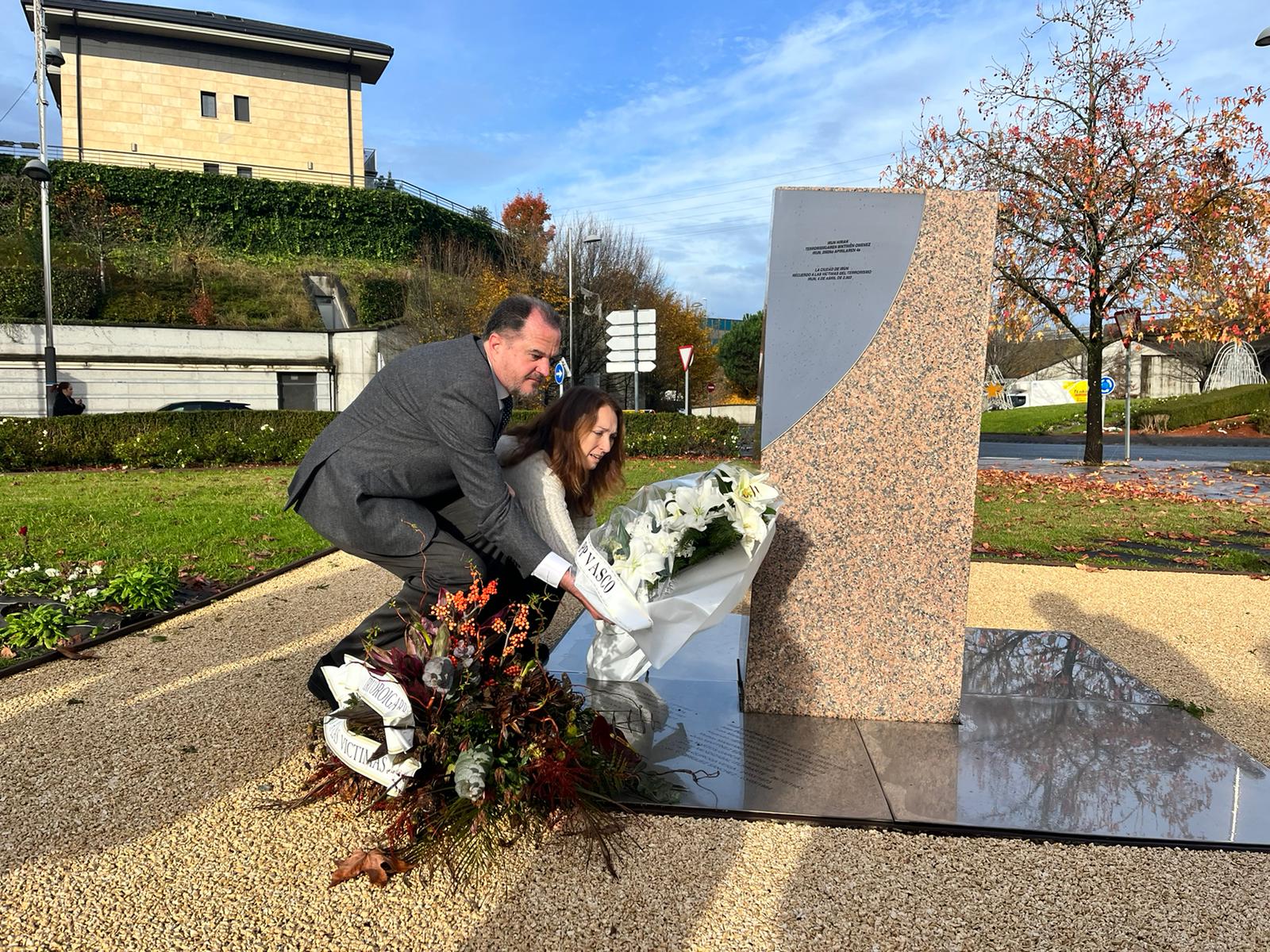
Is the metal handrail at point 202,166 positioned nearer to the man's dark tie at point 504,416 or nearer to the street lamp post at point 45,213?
the street lamp post at point 45,213

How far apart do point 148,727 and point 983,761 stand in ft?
11.0

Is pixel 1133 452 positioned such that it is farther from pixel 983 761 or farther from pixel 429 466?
pixel 429 466

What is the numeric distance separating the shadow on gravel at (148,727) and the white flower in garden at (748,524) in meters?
1.90

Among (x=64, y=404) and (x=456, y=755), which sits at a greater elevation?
(x=64, y=404)

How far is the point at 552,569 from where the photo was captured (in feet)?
10.0

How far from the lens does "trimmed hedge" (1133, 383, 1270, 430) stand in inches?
1400

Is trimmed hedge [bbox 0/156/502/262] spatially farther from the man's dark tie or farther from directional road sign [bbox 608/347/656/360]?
the man's dark tie

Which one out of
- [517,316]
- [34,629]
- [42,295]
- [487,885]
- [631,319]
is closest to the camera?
[487,885]

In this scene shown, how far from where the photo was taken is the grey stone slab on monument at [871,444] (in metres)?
3.64

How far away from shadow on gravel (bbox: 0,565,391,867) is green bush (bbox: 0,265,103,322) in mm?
25343

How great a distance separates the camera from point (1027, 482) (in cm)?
1495

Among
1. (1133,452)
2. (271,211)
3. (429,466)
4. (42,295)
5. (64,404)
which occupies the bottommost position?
(1133,452)

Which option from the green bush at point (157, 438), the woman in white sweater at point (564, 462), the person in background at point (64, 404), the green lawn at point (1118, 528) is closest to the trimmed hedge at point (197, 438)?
the green bush at point (157, 438)

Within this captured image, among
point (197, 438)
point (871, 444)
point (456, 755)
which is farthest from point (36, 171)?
point (456, 755)
